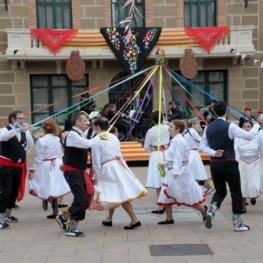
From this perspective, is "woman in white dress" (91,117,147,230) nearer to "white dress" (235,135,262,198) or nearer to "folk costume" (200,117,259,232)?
"folk costume" (200,117,259,232)

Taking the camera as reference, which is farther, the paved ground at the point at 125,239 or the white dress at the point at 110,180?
the white dress at the point at 110,180

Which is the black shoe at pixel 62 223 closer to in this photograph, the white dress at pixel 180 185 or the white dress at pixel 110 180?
the white dress at pixel 110 180

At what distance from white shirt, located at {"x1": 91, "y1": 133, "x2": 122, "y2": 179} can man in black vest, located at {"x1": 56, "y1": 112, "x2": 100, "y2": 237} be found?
0.52 feet

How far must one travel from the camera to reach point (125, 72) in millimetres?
16531

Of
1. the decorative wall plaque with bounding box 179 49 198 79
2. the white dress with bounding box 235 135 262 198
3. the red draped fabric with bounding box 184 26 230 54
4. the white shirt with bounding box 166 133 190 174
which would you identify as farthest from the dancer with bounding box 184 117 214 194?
the red draped fabric with bounding box 184 26 230 54

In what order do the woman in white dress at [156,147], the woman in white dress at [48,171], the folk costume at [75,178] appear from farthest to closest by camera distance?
the woman in white dress at [156,147] → the woman in white dress at [48,171] → the folk costume at [75,178]

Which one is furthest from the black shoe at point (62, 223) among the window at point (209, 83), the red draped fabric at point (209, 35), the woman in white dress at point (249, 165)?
the window at point (209, 83)

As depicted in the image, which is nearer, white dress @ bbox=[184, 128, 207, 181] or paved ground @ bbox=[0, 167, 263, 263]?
paved ground @ bbox=[0, 167, 263, 263]

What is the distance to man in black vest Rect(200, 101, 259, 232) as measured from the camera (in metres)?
6.02

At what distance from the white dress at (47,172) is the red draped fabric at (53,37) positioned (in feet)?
28.4

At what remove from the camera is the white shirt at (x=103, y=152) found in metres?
6.24

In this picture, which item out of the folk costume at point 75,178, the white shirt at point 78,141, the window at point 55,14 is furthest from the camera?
the window at point 55,14

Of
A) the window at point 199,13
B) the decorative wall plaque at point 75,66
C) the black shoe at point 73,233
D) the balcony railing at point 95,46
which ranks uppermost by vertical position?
the window at point 199,13

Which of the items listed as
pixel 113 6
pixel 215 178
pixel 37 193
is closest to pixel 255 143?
pixel 215 178
